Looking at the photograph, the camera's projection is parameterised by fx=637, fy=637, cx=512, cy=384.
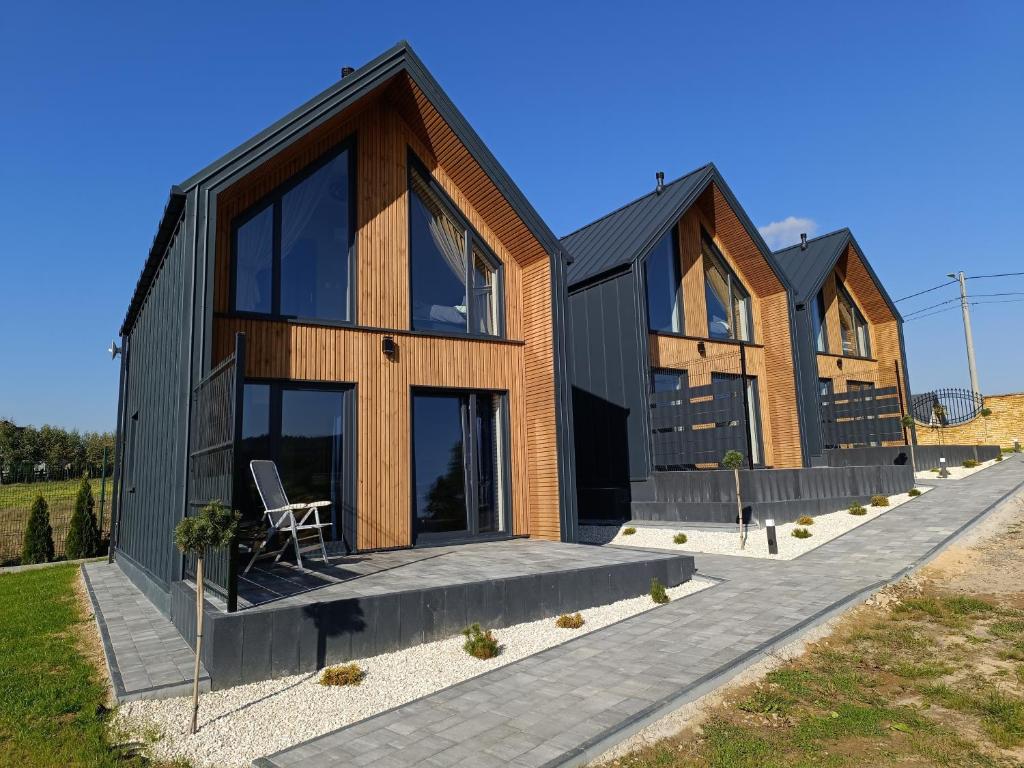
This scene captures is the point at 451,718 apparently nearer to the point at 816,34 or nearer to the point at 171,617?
the point at 171,617

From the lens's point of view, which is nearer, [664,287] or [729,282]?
[664,287]

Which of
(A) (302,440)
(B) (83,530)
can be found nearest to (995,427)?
(A) (302,440)

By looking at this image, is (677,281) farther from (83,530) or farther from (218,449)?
(83,530)

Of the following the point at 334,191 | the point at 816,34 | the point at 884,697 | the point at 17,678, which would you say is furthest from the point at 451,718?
the point at 816,34

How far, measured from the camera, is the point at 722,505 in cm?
1253

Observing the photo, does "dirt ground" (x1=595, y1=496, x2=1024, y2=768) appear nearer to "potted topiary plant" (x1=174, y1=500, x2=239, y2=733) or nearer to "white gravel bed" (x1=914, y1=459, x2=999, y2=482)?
"potted topiary plant" (x1=174, y1=500, x2=239, y2=733)

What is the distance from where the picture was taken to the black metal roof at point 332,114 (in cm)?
809

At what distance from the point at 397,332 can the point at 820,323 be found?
678 inches

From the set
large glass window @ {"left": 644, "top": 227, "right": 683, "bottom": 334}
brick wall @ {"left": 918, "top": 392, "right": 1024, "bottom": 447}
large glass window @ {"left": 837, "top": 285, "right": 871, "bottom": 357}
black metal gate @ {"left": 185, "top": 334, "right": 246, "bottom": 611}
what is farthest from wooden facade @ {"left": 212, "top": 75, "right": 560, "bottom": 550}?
brick wall @ {"left": 918, "top": 392, "right": 1024, "bottom": 447}

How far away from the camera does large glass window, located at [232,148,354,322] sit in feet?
29.3

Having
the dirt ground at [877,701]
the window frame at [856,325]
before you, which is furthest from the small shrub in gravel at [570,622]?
the window frame at [856,325]

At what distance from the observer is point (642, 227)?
15.9m

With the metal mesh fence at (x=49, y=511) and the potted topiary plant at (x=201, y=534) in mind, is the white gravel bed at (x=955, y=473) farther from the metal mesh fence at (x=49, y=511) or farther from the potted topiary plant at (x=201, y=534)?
the metal mesh fence at (x=49, y=511)

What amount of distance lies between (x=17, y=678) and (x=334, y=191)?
23.7 ft
